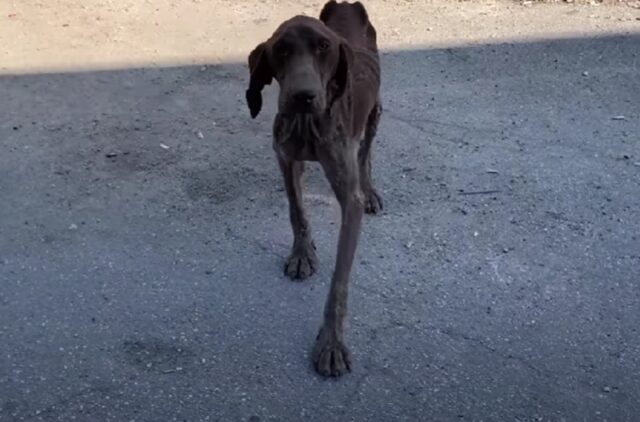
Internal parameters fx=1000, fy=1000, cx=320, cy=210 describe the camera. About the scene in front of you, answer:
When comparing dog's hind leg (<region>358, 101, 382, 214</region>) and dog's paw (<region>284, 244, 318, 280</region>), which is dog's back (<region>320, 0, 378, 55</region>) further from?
dog's paw (<region>284, 244, 318, 280</region>)

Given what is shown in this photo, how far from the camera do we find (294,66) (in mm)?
3736

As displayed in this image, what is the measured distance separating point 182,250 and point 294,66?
4.89ft

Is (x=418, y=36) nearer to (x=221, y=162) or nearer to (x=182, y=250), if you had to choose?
(x=221, y=162)

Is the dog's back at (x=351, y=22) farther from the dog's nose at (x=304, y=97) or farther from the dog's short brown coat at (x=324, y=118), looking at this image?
the dog's nose at (x=304, y=97)

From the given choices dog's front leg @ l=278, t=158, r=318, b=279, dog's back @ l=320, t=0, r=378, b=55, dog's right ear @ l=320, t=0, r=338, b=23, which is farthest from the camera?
dog's right ear @ l=320, t=0, r=338, b=23

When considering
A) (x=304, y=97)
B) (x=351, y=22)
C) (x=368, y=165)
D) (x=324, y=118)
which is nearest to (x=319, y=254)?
(x=368, y=165)

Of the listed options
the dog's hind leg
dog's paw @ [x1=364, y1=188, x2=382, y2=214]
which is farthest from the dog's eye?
dog's paw @ [x1=364, y1=188, x2=382, y2=214]

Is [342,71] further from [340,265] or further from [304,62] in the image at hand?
[340,265]

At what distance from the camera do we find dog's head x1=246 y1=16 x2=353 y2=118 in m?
3.70

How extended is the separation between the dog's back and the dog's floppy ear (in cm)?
82

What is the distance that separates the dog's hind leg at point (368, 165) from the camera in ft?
16.5

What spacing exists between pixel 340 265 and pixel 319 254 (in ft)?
2.33

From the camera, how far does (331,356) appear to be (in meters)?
4.02

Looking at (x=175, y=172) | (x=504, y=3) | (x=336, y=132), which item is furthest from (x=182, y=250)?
(x=504, y=3)
